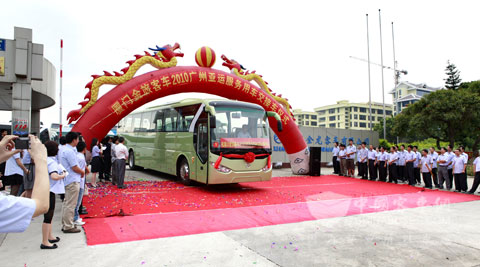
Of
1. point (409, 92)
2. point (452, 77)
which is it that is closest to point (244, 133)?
point (452, 77)

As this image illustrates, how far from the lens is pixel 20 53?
8.59m

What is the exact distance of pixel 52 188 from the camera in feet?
15.1

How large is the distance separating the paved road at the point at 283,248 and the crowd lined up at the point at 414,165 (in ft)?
18.3

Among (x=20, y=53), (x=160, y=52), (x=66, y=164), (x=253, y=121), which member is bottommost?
(x=66, y=164)

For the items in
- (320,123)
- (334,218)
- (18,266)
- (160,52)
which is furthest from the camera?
(320,123)

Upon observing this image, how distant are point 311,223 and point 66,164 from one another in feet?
14.7

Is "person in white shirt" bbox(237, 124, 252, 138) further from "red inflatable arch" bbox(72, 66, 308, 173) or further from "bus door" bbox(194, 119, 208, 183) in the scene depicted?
"red inflatable arch" bbox(72, 66, 308, 173)

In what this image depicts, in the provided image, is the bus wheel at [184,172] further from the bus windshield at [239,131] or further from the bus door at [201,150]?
the bus windshield at [239,131]

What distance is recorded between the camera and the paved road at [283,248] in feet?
13.2

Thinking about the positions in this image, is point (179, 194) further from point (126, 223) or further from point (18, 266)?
point (18, 266)

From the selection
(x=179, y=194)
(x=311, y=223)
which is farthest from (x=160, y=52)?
(x=311, y=223)

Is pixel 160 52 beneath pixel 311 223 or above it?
above

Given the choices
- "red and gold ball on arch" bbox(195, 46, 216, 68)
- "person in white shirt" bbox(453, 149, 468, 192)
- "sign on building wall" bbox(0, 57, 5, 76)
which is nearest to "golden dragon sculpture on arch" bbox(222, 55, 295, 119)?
"red and gold ball on arch" bbox(195, 46, 216, 68)

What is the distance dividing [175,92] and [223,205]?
19.9ft
